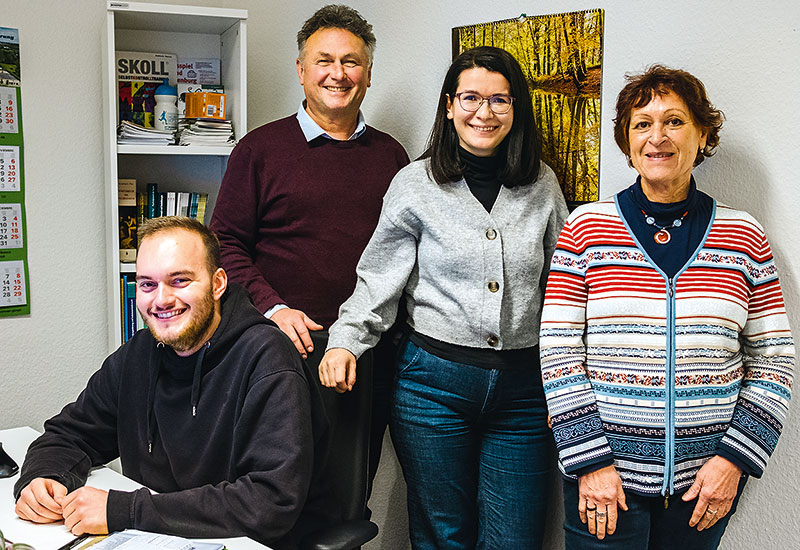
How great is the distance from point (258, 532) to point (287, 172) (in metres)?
1.02

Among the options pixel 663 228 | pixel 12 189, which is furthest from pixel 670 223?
pixel 12 189

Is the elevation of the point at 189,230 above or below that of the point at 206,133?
below

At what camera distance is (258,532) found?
1402mm

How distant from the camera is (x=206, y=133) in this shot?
2607 millimetres

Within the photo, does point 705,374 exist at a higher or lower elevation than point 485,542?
higher

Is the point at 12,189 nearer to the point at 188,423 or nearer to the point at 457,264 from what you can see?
the point at 188,423

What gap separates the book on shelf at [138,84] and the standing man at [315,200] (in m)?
0.72

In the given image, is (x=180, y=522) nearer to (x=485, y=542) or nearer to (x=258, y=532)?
(x=258, y=532)

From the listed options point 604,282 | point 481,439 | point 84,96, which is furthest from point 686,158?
point 84,96

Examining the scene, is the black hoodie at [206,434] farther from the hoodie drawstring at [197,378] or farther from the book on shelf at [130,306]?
the book on shelf at [130,306]

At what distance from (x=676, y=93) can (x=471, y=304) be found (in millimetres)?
614

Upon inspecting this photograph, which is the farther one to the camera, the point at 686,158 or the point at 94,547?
the point at 686,158

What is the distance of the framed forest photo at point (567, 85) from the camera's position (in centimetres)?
197

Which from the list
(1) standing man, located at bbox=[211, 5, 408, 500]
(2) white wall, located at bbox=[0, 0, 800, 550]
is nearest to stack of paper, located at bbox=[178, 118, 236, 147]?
(2) white wall, located at bbox=[0, 0, 800, 550]
